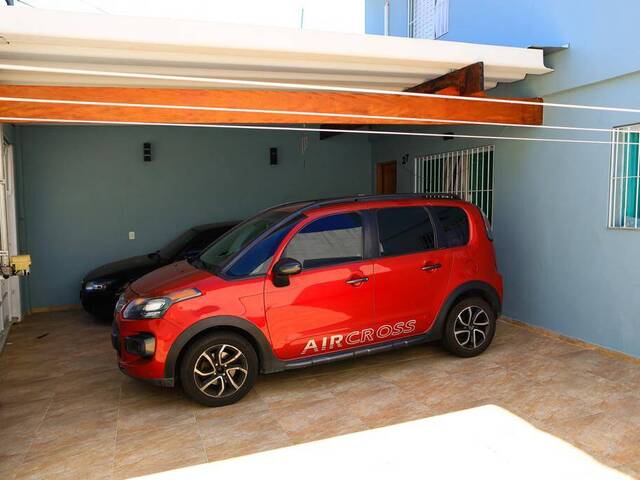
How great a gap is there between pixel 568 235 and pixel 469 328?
1.70 metres

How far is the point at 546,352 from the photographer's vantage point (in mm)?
5449

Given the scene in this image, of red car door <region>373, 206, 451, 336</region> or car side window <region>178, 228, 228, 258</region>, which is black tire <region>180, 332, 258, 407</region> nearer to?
red car door <region>373, 206, 451, 336</region>

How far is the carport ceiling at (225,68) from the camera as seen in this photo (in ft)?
13.5

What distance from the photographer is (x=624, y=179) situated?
5.19 metres

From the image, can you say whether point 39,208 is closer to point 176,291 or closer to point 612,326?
point 176,291

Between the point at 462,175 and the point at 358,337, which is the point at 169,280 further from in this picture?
the point at 462,175

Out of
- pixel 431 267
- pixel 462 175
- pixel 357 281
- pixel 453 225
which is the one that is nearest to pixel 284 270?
pixel 357 281

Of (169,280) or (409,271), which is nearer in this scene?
(169,280)

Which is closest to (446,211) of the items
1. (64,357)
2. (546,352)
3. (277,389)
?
(546,352)

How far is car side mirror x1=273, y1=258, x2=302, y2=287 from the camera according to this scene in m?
4.25

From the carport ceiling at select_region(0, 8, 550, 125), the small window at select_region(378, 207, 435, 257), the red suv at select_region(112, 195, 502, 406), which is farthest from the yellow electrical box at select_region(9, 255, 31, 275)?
the small window at select_region(378, 207, 435, 257)

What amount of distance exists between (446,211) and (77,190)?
20.2 ft

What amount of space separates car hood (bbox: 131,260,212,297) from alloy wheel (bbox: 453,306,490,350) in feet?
8.52

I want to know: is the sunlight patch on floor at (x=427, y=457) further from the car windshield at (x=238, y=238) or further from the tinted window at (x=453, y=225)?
the tinted window at (x=453, y=225)
